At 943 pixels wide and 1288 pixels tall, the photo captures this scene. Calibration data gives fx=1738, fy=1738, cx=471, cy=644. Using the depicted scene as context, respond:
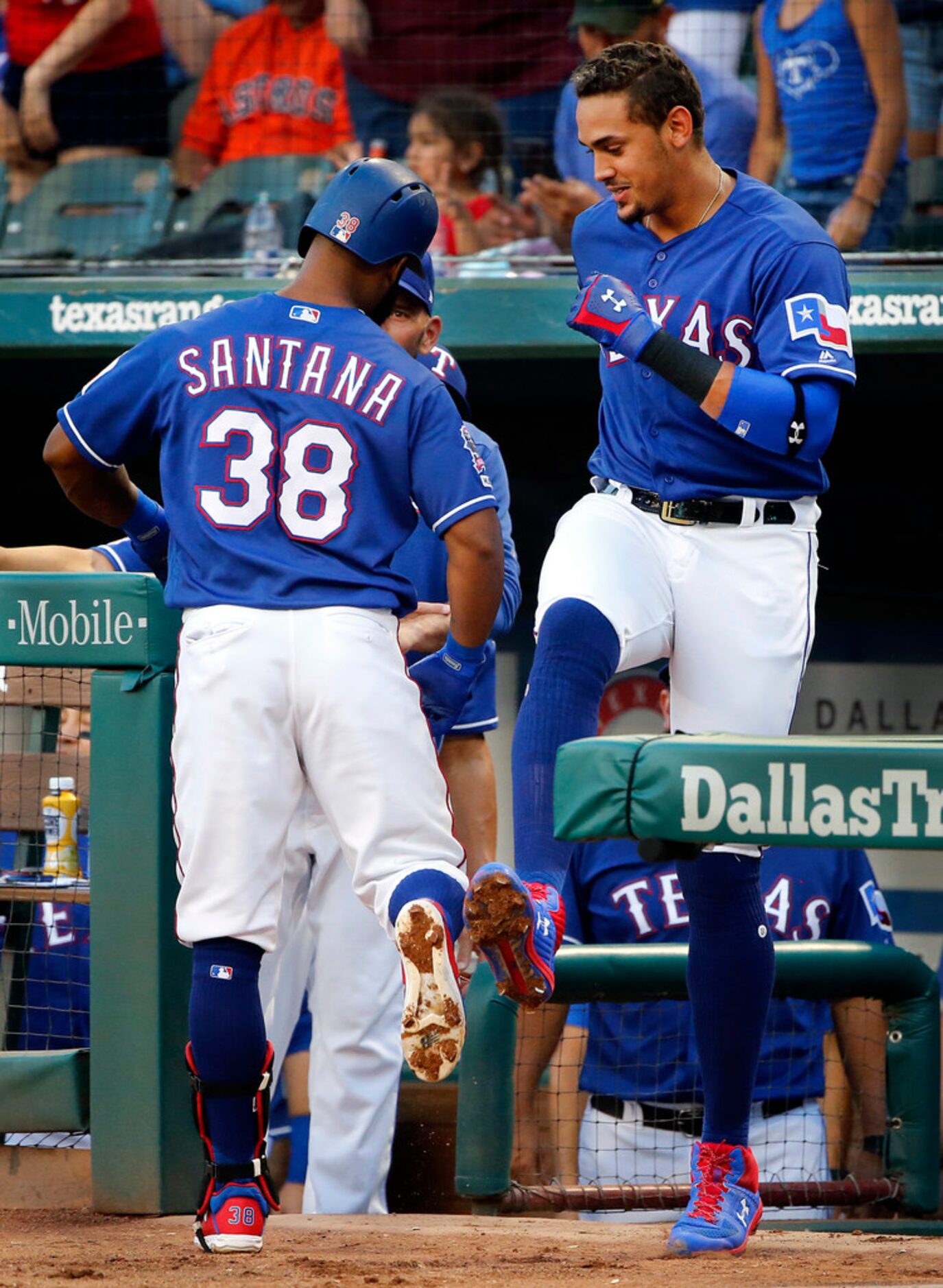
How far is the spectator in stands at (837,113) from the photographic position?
5574 millimetres

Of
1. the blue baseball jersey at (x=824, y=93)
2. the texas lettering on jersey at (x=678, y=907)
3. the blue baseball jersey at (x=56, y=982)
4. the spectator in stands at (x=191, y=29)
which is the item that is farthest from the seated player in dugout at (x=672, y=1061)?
the spectator in stands at (x=191, y=29)

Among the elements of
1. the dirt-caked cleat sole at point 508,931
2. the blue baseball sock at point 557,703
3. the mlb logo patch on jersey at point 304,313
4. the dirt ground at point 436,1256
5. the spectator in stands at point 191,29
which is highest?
the spectator in stands at point 191,29

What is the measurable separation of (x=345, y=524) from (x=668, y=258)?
0.76 meters

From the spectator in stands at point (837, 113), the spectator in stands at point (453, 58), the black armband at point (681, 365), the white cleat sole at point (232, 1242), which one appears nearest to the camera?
the white cleat sole at point (232, 1242)

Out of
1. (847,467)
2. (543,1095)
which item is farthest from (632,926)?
(847,467)

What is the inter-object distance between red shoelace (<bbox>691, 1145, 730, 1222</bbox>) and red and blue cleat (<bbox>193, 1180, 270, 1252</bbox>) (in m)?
0.69

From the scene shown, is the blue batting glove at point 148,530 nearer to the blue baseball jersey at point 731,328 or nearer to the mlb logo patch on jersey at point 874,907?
the blue baseball jersey at point 731,328

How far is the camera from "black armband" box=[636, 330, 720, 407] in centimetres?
265

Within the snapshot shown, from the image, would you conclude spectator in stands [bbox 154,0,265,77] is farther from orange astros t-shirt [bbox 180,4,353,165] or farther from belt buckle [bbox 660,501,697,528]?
belt buckle [bbox 660,501,697,528]

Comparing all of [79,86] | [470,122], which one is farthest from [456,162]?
[79,86]

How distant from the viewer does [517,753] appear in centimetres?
267

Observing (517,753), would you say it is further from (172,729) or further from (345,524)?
(172,729)

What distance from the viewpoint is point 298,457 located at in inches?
102

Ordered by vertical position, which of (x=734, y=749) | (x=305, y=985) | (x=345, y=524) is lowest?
(x=305, y=985)
